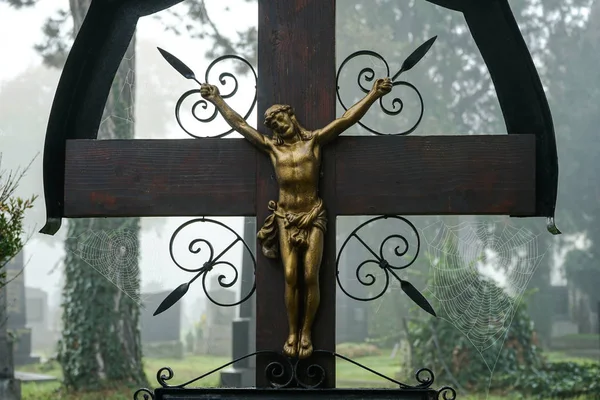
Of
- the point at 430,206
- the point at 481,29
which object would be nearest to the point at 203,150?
the point at 430,206

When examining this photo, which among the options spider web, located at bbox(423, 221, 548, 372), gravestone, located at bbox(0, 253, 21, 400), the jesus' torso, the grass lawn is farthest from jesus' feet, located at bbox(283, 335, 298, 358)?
the grass lawn

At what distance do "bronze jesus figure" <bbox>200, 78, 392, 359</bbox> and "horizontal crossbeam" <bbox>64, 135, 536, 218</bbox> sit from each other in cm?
9

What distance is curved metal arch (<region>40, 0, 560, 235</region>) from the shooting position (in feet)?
9.21

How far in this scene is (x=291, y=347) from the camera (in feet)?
8.61

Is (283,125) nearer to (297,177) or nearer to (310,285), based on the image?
(297,177)

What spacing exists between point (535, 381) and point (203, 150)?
8.07 metres

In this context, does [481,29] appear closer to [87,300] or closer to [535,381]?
[87,300]

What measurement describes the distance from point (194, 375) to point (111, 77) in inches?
347

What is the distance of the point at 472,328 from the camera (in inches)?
335

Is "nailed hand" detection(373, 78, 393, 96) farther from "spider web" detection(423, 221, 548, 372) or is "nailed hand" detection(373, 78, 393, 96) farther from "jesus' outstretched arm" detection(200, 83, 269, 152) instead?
"spider web" detection(423, 221, 548, 372)

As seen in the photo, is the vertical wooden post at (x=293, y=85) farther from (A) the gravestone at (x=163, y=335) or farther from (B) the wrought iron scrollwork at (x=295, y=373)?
(A) the gravestone at (x=163, y=335)

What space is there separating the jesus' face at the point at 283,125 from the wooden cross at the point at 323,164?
78 mm

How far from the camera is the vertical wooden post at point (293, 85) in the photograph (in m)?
2.70

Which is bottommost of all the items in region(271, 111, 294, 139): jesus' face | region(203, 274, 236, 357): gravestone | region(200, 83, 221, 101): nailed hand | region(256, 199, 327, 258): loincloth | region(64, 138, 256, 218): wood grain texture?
region(203, 274, 236, 357): gravestone
